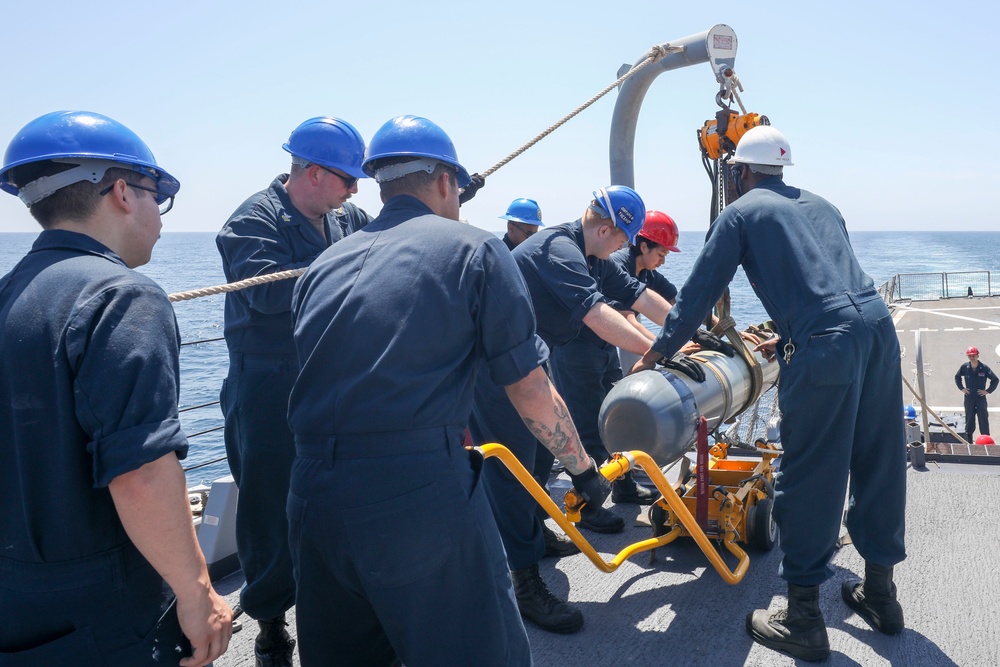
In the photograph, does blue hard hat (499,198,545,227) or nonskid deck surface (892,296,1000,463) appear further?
nonskid deck surface (892,296,1000,463)

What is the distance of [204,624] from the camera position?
1718 millimetres

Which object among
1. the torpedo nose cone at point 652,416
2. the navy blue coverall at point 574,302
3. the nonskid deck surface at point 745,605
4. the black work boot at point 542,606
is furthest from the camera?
the navy blue coverall at point 574,302

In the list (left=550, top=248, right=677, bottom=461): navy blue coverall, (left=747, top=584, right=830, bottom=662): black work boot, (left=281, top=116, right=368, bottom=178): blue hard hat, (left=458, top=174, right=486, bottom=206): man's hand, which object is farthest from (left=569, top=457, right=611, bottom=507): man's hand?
(left=281, top=116, right=368, bottom=178): blue hard hat

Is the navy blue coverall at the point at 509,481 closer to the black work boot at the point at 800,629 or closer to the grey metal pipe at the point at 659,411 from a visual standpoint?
the grey metal pipe at the point at 659,411

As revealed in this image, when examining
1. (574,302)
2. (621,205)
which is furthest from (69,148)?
(621,205)

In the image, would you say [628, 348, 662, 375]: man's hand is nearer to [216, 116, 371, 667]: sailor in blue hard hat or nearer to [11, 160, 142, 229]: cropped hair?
[216, 116, 371, 667]: sailor in blue hard hat

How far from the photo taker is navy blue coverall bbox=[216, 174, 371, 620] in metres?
2.97

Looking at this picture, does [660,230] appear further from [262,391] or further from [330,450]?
[330,450]

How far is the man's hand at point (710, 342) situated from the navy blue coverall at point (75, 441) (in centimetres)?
299

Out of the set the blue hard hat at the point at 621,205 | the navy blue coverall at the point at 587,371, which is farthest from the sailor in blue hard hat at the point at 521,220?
the blue hard hat at the point at 621,205

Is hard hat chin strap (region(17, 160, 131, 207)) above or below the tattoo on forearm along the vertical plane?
above

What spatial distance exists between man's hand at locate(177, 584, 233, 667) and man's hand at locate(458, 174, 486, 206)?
2.16 metres

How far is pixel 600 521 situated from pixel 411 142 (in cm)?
292

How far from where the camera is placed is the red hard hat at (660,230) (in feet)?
16.9
